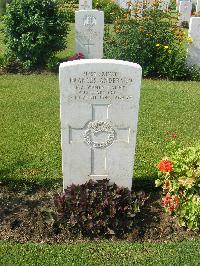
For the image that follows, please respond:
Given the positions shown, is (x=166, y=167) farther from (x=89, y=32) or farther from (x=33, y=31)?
(x=89, y=32)

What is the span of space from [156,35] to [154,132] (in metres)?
4.36

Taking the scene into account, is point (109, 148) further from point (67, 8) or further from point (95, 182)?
point (67, 8)

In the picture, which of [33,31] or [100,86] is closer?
[100,86]

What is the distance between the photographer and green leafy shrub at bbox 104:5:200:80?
10.5 meters

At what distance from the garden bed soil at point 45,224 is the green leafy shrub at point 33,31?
6246mm

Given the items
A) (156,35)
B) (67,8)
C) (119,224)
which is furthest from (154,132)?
(67,8)

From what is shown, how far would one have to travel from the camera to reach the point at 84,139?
457 centimetres

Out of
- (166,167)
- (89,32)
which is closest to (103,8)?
(89,32)

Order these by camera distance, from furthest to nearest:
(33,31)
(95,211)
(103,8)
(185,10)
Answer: (185,10)
(103,8)
(33,31)
(95,211)

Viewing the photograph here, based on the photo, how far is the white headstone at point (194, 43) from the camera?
34.9 feet

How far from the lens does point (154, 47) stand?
415 inches

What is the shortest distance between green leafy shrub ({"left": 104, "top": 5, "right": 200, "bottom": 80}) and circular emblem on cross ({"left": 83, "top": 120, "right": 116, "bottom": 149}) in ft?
20.3

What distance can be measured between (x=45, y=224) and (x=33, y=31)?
7035 millimetres

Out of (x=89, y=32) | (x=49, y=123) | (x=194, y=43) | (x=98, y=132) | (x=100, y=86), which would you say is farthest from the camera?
(x=89, y=32)
